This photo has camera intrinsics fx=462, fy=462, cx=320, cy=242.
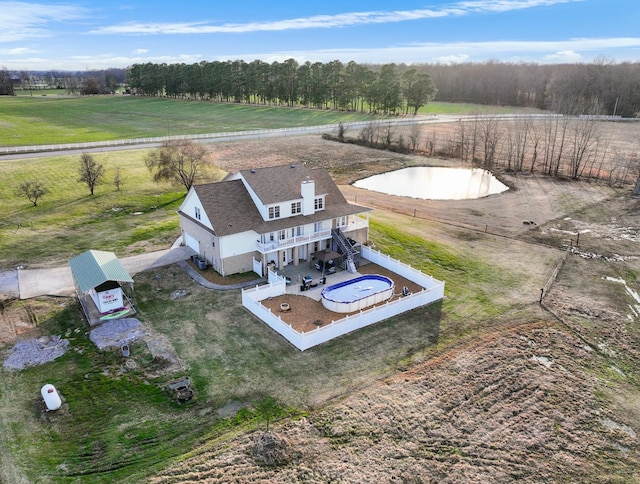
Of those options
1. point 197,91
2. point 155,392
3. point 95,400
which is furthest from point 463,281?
point 197,91

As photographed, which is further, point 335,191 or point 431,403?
point 335,191

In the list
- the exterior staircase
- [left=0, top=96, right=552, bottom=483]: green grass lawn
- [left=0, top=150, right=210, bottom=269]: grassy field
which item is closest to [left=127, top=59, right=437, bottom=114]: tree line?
[left=0, top=150, right=210, bottom=269]: grassy field

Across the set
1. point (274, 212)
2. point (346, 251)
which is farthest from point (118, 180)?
point (346, 251)

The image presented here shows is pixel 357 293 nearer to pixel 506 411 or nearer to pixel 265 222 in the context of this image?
pixel 265 222

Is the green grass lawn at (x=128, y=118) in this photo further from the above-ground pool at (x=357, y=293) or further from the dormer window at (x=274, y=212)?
the above-ground pool at (x=357, y=293)

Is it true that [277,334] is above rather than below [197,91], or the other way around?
below

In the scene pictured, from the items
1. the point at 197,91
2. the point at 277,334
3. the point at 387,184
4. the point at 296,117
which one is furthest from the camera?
the point at 197,91

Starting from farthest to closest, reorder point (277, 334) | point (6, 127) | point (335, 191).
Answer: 1. point (6, 127)
2. point (335, 191)
3. point (277, 334)

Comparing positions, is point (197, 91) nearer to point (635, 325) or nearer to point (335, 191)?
point (335, 191)
